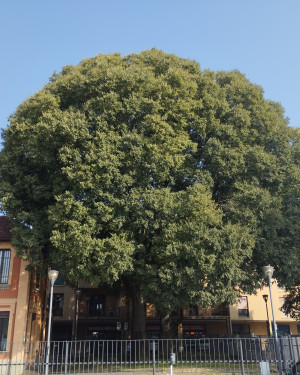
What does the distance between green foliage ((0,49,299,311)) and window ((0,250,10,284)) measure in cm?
279

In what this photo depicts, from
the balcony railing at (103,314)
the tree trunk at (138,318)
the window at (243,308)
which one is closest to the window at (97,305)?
the balcony railing at (103,314)

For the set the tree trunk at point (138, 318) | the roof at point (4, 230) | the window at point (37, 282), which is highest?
the roof at point (4, 230)

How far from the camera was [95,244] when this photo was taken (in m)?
17.7

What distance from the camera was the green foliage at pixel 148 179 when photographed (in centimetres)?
1794

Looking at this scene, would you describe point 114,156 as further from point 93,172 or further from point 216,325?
point 216,325

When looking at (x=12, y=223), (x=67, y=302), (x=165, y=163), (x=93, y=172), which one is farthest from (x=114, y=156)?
(x=67, y=302)

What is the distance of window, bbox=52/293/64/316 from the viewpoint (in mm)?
38781

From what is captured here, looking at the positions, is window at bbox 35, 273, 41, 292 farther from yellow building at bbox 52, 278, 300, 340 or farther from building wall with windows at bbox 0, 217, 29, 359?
yellow building at bbox 52, 278, 300, 340

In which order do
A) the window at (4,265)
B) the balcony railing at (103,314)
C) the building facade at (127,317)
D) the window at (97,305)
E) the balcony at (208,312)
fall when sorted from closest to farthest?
the window at (4,265) < the building facade at (127,317) < the balcony railing at (103,314) < the balcony at (208,312) < the window at (97,305)

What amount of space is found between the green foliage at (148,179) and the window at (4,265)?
2.79 m

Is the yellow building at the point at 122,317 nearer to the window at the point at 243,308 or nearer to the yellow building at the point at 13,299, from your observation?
the window at the point at 243,308

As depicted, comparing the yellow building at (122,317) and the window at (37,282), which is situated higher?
the window at (37,282)

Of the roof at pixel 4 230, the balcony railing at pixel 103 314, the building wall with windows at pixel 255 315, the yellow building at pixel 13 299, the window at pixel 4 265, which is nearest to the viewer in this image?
the yellow building at pixel 13 299

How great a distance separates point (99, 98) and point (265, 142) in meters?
10.9
